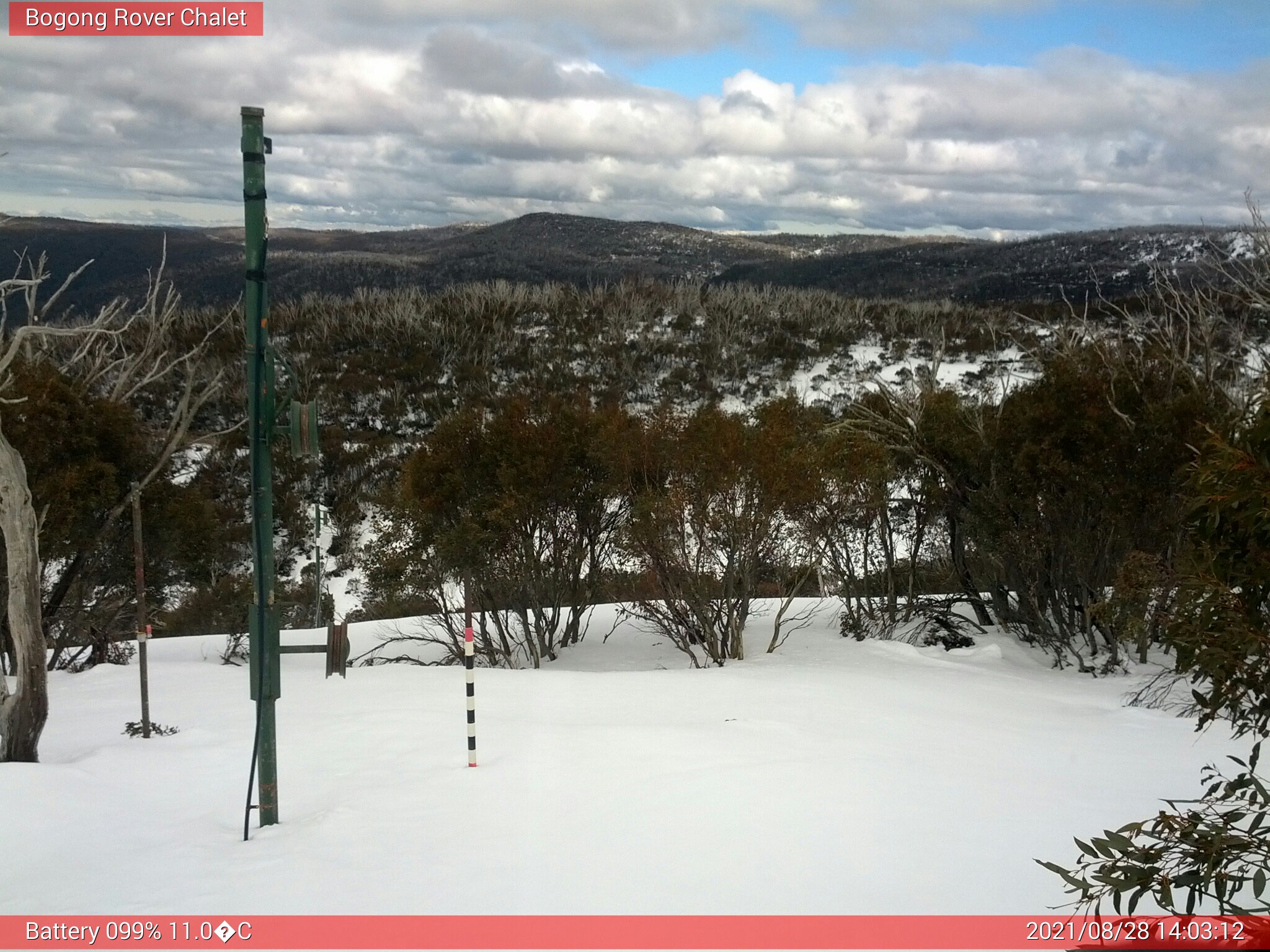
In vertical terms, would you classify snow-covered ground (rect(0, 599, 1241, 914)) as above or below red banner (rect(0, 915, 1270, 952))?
below

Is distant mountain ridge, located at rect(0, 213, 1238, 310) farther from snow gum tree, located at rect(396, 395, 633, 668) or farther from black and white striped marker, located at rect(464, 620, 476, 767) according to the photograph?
black and white striped marker, located at rect(464, 620, 476, 767)

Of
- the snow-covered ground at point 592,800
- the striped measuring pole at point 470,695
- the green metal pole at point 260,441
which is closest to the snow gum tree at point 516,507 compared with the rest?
the snow-covered ground at point 592,800

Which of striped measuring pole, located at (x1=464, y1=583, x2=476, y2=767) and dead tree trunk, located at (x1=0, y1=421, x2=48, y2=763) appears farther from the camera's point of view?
dead tree trunk, located at (x1=0, y1=421, x2=48, y2=763)

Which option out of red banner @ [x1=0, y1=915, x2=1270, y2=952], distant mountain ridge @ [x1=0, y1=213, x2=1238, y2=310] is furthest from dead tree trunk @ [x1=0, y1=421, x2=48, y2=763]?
distant mountain ridge @ [x1=0, y1=213, x2=1238, y2=310]

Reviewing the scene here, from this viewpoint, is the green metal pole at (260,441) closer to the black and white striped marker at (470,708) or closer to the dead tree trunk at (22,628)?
the black and white striped marker at (470,708)

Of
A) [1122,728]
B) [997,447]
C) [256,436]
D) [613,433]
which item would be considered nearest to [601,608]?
[613,433]

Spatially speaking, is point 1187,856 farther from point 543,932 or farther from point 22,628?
point 22,628
